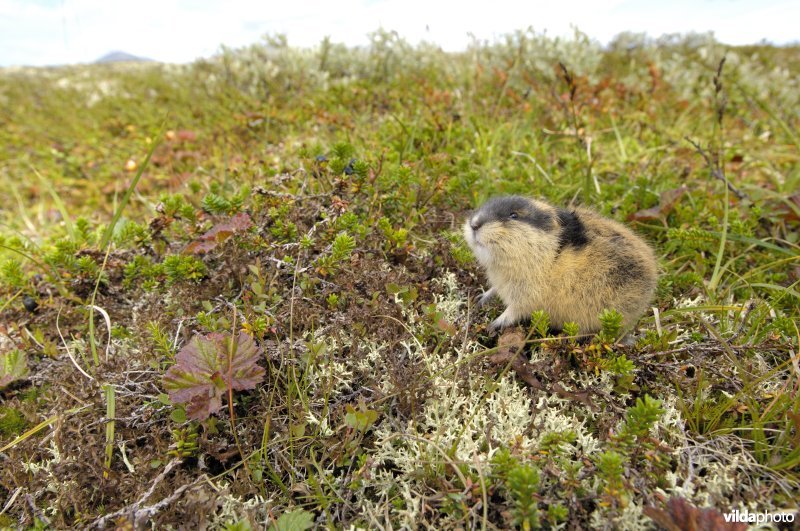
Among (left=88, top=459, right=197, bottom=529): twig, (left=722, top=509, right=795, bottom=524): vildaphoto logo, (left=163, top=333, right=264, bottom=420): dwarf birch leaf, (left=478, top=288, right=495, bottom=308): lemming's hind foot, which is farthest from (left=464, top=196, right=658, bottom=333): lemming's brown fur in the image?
(left=88, top=459, right=197, bottom=529): twig

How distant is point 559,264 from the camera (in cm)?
330

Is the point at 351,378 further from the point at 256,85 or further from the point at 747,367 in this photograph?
the point at 256,85

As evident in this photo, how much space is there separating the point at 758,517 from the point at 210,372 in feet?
9.71

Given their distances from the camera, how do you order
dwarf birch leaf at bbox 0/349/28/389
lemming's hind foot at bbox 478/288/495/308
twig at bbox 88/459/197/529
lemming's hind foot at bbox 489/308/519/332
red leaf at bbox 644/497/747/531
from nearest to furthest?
red leaf at bbox 644/497/747/531, twig at bbox 88/459/197/529, lemming's hind foot at bbox 489/308/519/332, dwarf birch leaf at bbox 0/349/28/389, lemming's hind foot at bbox 478/288/495/308

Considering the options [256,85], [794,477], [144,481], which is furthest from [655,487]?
[256,85]

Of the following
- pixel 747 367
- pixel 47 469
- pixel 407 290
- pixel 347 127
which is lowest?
pixel 47 469

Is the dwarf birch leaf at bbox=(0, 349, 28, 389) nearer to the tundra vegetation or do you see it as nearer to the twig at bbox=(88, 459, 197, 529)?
the tundra vegetation

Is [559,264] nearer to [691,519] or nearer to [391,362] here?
[391,362]

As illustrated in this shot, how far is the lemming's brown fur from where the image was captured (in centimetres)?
319

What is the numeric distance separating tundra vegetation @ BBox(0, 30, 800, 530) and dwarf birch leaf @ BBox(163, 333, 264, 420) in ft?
0.05

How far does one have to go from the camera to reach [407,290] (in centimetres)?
359

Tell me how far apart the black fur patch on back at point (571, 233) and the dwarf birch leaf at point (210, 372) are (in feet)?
7.14

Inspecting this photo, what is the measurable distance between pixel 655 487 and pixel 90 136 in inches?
439

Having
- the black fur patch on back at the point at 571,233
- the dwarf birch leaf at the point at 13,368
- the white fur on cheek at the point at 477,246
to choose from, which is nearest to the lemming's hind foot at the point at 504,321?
the white fur on cheek at the point at 477,246
